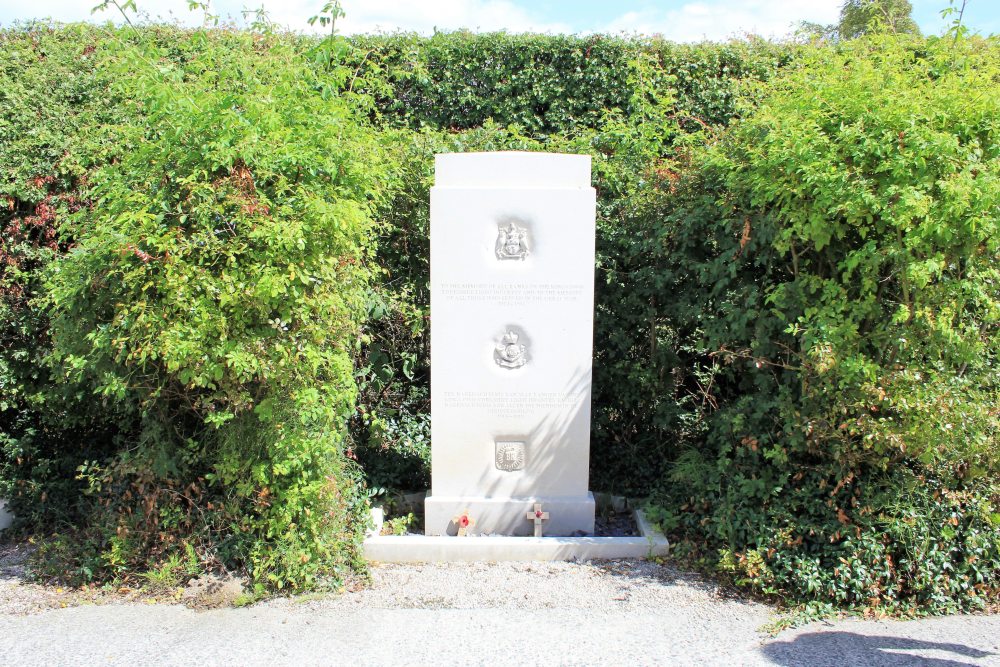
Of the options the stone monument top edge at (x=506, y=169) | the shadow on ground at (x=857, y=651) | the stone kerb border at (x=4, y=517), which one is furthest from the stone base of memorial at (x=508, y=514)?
the stone kerb border at (x=4, y=517)

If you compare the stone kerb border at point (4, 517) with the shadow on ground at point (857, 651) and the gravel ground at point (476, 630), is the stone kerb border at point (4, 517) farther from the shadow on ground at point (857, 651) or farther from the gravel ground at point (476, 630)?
the shadow on ground at point (857, 651)

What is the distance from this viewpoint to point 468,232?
4.49 m

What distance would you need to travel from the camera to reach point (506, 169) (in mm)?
4516

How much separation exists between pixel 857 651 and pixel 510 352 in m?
2.38

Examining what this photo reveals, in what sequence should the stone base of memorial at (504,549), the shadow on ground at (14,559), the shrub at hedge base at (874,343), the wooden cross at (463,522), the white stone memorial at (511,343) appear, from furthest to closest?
1. the wooden cross at (463,522)
2. the white stone memorial at (511,343)
3. the stone base of memorial at (504,549)
4. the shadow on ground at (14,559)
5. the shrub at hedge base at (874,343)

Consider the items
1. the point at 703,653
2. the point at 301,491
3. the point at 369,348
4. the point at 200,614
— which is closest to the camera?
the point at 703,653

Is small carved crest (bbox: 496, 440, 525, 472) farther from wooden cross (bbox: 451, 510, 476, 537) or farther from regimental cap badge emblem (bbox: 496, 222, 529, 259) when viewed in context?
regimental cap badge emblem (bbox: 496, 222, 529, 259)

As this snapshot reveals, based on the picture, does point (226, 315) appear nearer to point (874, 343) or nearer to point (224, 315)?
point (224, 315)

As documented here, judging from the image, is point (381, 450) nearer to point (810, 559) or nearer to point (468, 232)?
point (468, 232)

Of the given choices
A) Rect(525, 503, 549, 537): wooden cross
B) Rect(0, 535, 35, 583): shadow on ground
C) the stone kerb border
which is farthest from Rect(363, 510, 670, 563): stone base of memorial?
the stone kerb border

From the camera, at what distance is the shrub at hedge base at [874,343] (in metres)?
3.62

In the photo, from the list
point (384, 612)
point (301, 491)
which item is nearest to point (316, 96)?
point (301, 491)

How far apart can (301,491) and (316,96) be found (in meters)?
2.16

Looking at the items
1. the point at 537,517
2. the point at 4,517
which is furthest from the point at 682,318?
the point at 4,517
